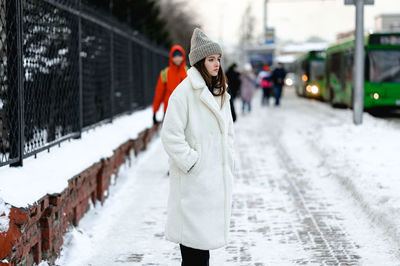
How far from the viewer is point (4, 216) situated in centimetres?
412

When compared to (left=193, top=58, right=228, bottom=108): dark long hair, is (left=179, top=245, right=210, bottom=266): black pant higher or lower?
lower

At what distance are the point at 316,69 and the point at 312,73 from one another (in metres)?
0.36

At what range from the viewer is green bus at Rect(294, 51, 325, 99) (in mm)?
35656

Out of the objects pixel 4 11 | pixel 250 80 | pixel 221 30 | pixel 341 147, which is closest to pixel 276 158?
pixel 341 147

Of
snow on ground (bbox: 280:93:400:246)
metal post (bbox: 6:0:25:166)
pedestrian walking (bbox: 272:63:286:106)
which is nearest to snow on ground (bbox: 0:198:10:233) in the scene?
metal post (bbox: 6:0:25:166)

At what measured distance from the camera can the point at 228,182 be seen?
4.19 m

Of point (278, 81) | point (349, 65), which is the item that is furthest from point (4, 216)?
point (278, 81)

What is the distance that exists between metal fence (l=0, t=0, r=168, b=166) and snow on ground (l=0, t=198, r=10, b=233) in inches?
36.2

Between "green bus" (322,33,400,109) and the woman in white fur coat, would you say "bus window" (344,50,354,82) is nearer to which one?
"green bus" (322,33,400,109)

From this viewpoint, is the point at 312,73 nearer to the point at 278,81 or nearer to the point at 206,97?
the point at 278,81

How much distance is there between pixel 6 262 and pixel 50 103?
9.41 feet

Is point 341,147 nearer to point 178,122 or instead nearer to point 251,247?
point 251,247

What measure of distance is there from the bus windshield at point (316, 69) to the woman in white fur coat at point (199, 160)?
3260 centimetres

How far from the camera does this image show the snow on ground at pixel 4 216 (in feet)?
13.4
